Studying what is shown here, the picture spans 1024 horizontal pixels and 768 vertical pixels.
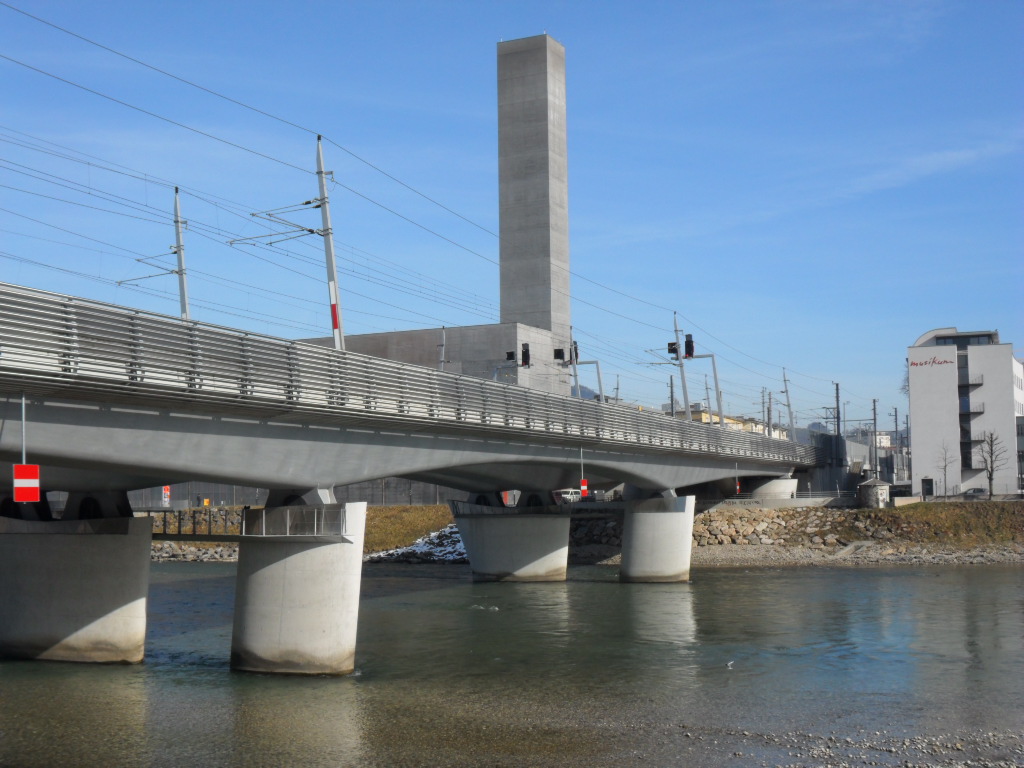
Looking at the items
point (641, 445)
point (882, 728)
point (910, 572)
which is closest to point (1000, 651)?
point (882, 728)

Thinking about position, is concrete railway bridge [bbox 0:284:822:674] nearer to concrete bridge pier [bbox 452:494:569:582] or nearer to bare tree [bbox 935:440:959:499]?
concrete bridge pier [bbox 452:494:569:582]

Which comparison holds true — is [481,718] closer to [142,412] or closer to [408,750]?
[408,750]

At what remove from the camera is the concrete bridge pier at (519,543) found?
61.6 meters

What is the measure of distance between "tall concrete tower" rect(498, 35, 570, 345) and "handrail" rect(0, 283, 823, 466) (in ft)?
206

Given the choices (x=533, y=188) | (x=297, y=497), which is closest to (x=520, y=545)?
(x=297, y=497)

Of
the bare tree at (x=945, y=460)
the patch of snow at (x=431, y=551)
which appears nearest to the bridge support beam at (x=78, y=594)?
the patch of snow at (x=431, y=551)

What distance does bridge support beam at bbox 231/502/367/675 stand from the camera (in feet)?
96.4

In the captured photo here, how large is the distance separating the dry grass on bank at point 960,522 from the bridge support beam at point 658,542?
72.2ft

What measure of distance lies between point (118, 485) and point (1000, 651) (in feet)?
87.0

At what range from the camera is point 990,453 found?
9100cm

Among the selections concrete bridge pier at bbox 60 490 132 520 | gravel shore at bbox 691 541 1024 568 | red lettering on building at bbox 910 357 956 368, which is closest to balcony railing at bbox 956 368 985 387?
red lettering on building at bbox 910 357 956 368

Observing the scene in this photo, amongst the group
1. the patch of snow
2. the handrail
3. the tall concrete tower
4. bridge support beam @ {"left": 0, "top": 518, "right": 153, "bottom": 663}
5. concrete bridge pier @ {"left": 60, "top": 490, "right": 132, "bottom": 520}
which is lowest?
the patch of snow

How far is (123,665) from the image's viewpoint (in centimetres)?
3200

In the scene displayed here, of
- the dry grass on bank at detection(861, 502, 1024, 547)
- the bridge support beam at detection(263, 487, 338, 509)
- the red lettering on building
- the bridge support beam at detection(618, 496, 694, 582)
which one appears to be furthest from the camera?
the red lettering on building
